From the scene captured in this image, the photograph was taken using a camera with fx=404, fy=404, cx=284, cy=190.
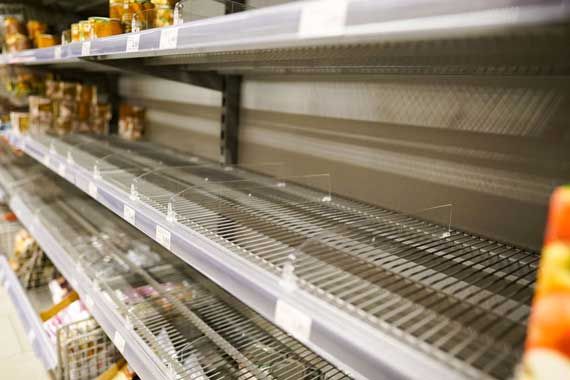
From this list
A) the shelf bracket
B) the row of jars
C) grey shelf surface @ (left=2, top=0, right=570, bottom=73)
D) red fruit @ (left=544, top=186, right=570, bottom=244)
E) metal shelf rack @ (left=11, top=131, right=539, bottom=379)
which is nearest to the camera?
red fruit @ (left=544, top=186, right=570, bottom=244)

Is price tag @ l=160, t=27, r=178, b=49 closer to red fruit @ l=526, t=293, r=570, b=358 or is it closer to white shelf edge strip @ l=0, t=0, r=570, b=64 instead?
white shelf edge strip @ l=0, t=0, r=570, b=64

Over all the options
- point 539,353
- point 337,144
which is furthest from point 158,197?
point 539,353

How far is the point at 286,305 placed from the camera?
680 millimetres

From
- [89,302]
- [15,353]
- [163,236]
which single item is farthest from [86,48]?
[15,353]

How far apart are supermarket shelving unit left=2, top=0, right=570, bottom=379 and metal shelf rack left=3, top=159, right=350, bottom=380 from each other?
0.05 meters

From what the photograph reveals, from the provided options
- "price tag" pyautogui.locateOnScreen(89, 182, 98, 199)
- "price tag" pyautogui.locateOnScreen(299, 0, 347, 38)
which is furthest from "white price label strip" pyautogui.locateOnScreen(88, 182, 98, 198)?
"price tag" pyautogui.locateOnScreen(299, 0, 347, 38)

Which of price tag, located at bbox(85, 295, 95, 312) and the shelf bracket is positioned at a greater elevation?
the shelf bracket

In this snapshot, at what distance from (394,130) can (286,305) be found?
0.70 meters

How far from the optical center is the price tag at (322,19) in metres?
0.58

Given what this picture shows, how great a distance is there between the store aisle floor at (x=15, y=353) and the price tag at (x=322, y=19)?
6.51ft

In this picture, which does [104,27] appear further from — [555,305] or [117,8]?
[555,305]

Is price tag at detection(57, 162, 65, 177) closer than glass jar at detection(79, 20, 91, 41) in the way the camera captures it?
No

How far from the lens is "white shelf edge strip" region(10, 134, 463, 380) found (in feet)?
1.75

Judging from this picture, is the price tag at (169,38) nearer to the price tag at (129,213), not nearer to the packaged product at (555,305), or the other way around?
the price tag at (129,213)
